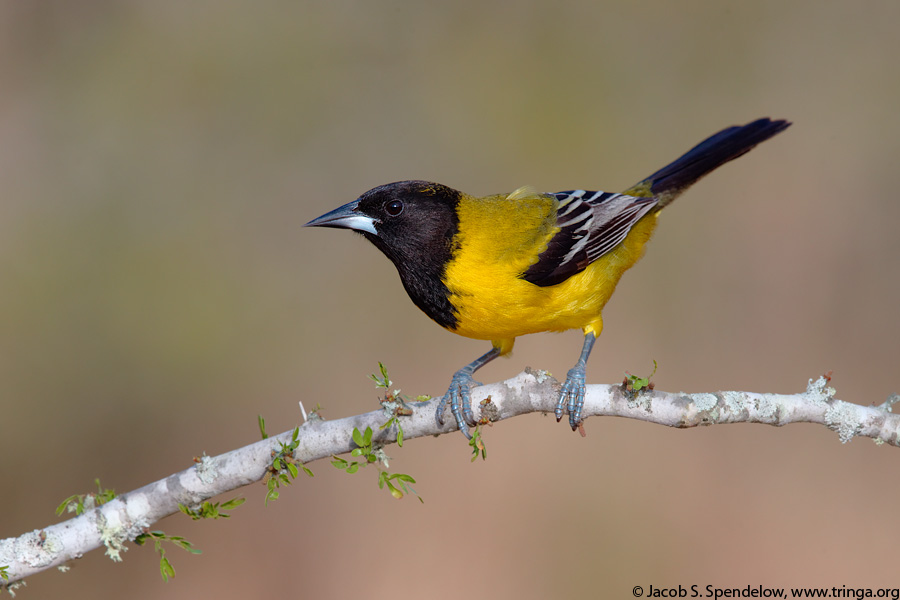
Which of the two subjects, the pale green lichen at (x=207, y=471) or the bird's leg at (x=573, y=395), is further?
the bird's leg at (x=573, y=395)

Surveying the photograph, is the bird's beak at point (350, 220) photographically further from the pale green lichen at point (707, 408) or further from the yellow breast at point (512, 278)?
the pale green lichen at point (707, 408)

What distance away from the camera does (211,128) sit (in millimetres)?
7414

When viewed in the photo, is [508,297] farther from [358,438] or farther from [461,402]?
[358,438]

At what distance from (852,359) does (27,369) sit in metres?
7.12

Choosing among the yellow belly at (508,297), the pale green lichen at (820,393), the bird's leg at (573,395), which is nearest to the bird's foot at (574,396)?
the bird's leg at (573,395)

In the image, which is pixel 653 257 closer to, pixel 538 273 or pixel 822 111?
pixel 822 111

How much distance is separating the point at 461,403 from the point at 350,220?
3.61ft

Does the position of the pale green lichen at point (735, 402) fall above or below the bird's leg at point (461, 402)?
below

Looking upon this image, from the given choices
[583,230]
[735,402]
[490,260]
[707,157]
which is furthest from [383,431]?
[707,157]

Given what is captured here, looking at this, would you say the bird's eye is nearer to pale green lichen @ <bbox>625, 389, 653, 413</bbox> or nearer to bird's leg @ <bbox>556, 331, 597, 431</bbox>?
bird's leg @ <bbox>556, 331, 597, 431</bbox>

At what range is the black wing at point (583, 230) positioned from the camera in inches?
154

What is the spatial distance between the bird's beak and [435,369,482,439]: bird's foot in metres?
0.90

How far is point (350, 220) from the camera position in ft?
12.8

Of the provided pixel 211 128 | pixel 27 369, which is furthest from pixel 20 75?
pixel 27 369
